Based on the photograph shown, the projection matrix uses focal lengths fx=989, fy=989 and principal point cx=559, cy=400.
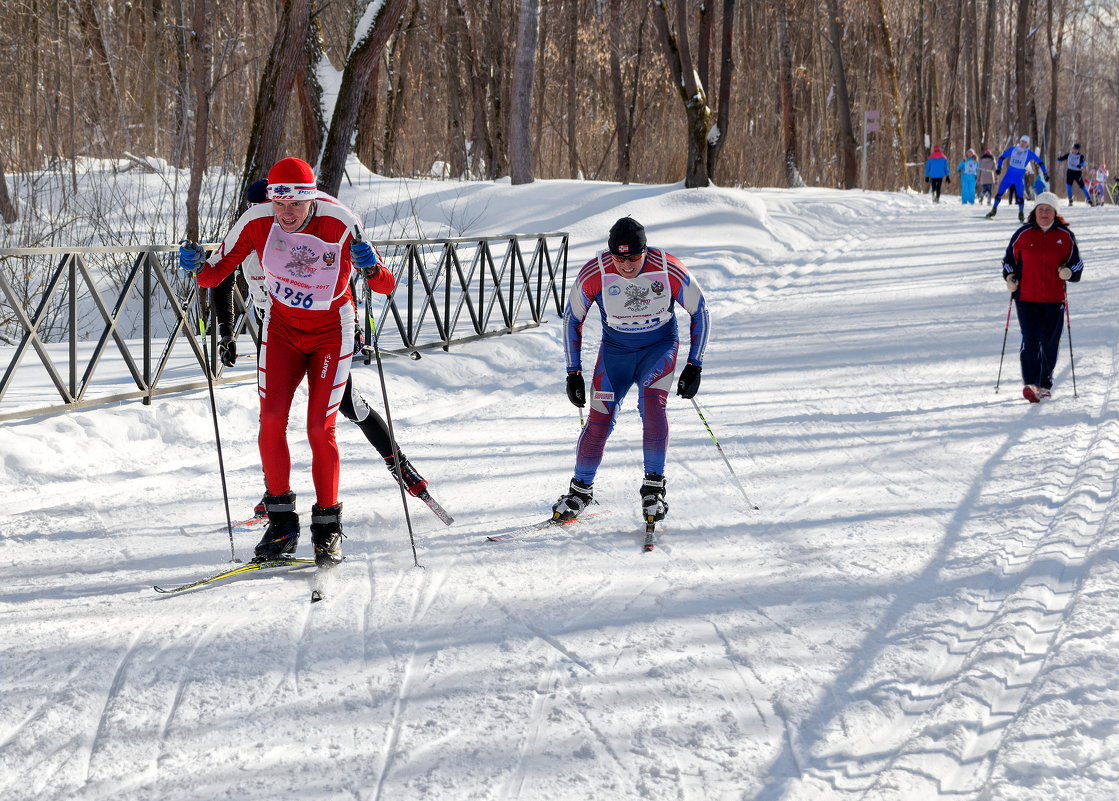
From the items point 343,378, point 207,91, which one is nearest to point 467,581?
point 343,378

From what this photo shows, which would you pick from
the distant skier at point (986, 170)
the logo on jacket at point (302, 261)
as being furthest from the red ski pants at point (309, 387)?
the distant skier at point (986, 170)

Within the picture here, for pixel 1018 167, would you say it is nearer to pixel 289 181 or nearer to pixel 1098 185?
pixel 1098 185

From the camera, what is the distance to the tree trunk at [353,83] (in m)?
12.8

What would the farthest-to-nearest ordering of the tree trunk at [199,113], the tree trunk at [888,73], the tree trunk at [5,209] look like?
the tree trunk at [888,73] → the tree trunk at [5,209] → the tree trunk at [199,113]

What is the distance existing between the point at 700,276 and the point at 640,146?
21900 millimetres

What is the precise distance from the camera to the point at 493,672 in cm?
365

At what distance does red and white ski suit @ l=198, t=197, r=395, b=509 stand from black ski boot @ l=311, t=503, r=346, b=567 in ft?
0.15

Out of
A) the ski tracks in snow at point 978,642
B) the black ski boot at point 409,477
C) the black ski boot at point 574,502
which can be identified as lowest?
the ski tracks in snow at point 978,642

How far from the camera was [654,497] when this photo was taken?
17.2 ft

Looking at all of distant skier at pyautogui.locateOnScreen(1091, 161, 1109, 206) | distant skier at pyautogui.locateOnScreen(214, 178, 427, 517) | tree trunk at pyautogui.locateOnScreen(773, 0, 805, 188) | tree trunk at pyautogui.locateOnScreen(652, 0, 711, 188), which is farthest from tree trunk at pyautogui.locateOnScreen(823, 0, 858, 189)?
distant skier at pyautogui.locateOnScreen(214, 178, 427, 517)

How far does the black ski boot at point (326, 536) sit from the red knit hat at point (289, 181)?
58.0 inches

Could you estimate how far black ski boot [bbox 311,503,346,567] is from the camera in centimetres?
469

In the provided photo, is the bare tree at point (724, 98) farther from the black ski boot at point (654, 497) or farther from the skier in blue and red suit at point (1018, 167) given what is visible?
the black ski boot at point (654, 497)

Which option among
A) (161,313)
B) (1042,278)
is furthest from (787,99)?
(161,313)
